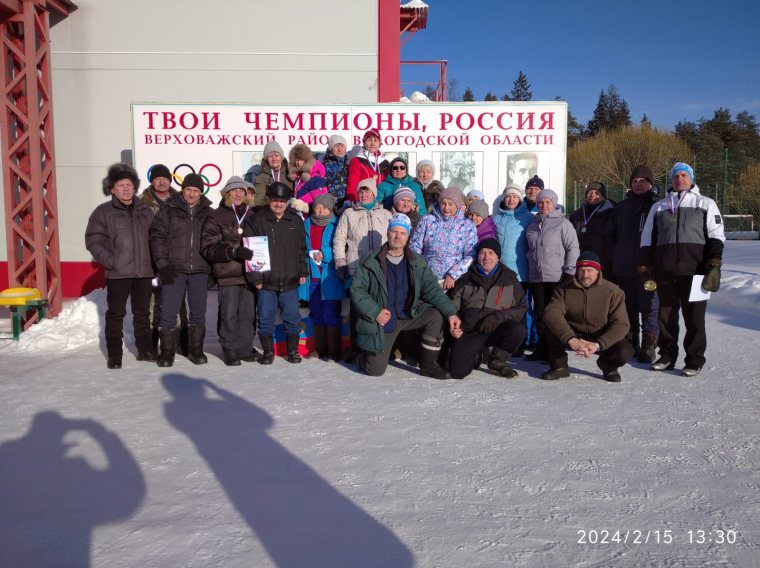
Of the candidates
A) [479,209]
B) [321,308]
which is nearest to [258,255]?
[321,308]

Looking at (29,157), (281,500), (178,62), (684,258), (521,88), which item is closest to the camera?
(281,500)

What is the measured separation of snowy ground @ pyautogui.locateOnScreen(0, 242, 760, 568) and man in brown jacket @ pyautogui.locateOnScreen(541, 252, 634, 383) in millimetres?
235

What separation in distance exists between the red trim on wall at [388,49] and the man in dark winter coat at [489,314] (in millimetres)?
5128

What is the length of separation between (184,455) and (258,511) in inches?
31.4

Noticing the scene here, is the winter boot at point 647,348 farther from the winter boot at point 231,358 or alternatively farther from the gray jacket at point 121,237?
the gray jacket at point 121,237

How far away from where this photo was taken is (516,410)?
374cm

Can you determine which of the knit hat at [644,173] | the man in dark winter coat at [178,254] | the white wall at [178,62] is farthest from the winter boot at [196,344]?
the white wall at [178,62]

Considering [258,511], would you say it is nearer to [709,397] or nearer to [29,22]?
[709,397]

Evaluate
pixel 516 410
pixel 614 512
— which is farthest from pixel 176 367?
pixel 614 512

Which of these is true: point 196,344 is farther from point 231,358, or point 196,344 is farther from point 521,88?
point 521,88

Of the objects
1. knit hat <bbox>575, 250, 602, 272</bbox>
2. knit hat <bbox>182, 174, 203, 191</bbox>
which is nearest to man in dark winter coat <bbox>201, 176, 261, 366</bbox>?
knit hat <bbox>182, 174, 203, 191</bbox>

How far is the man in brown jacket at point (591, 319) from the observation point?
4.29 meters

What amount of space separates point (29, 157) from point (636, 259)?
711cm

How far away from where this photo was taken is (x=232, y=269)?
194 inches
